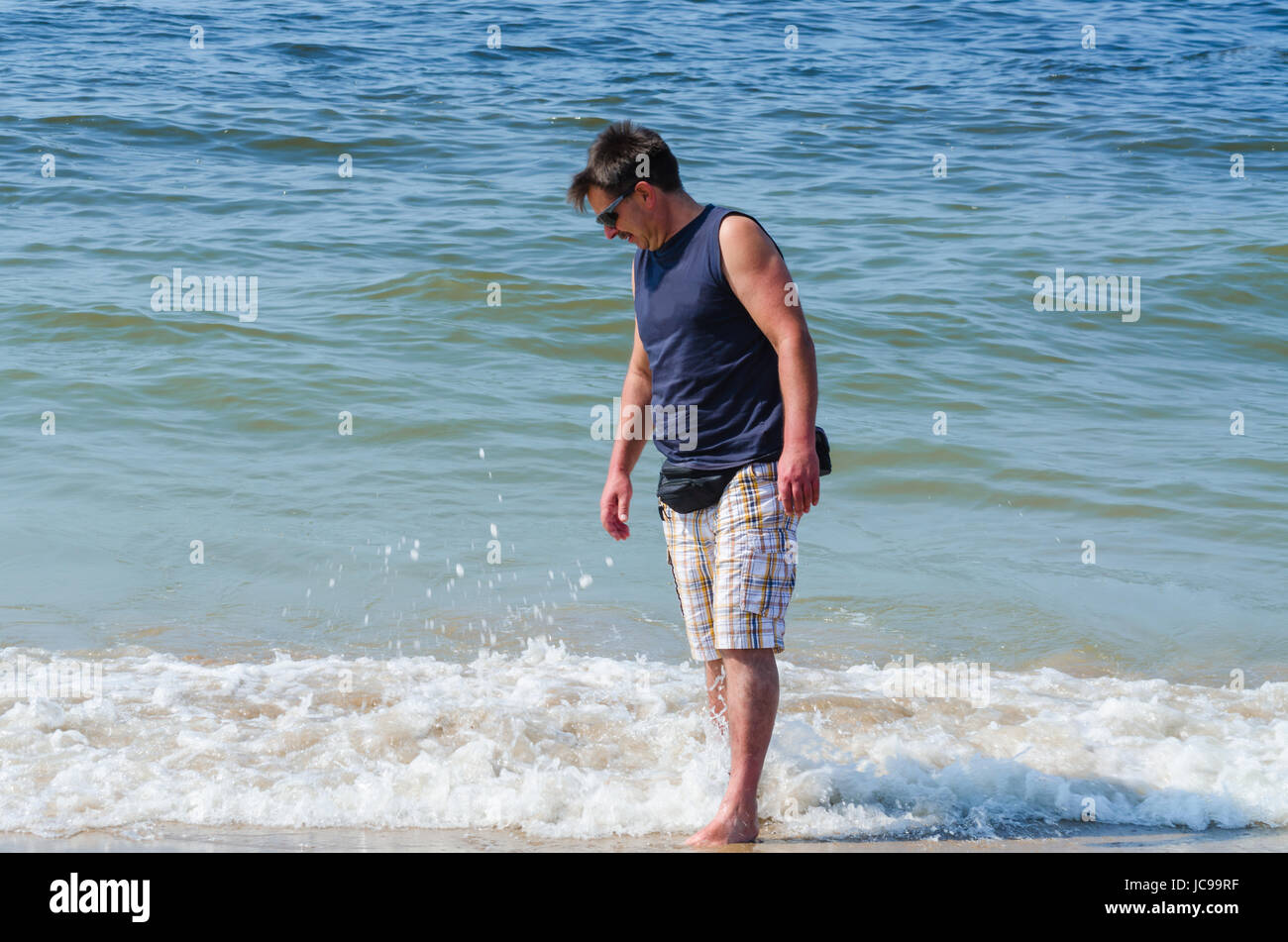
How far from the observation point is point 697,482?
351cm

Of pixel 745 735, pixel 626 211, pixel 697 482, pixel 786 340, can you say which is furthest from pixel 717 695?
pixel 626 211

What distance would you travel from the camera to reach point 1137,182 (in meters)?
14.7

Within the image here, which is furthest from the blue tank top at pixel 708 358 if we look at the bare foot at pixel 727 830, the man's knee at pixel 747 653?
the bare foot at pixel 727 830

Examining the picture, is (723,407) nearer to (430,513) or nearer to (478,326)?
(430,513)

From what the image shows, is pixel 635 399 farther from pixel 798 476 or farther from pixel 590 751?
pixel 590 751

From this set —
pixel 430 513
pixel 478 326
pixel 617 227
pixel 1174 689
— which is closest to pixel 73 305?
pixel 478 326

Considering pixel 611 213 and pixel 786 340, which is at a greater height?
pixel 611 213

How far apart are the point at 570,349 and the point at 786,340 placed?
20.9 ft

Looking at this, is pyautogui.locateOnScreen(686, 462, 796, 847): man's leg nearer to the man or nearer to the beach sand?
the man

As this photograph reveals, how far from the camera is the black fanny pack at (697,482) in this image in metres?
3.47

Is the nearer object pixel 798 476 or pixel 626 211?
pixel 798 476

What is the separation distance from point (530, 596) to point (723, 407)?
251 cm

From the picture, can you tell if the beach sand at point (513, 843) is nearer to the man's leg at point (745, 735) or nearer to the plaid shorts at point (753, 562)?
the man's leg at point (745, 735)

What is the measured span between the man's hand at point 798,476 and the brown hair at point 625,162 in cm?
82
